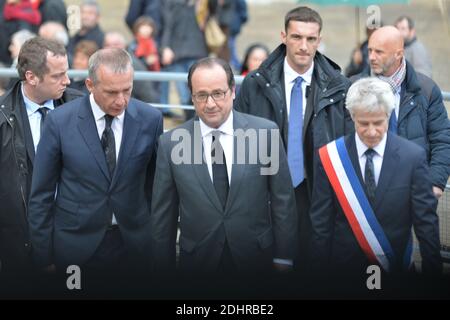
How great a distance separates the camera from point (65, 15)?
47.9ft

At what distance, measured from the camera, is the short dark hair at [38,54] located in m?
6.85

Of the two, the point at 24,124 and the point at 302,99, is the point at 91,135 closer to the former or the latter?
the point at 24,124

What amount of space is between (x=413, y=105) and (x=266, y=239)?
131cm

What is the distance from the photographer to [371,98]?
5.92 m

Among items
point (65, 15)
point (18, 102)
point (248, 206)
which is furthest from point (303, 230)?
point (65, 15)

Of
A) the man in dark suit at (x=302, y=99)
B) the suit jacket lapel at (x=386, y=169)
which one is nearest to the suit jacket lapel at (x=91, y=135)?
the man in dark suit at (x=302, y=99)

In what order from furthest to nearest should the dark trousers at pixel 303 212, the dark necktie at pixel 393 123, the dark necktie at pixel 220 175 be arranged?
the dark trousers at pixel 303 212
the dark necktie at pixel 393 123
the dark necktie at pixel 220 175

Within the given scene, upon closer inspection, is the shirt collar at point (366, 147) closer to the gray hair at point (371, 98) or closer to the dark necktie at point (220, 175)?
the gray hair at point (371, 98)

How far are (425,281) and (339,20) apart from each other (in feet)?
52.5

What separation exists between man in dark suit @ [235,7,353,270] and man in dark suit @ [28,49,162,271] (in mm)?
732

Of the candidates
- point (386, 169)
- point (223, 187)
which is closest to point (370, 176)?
point (386, 169)

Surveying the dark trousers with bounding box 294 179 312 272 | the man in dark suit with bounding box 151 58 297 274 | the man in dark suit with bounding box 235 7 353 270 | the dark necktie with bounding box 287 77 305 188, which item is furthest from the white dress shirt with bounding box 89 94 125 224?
the dark trousers with bounding box 294 179 312 272

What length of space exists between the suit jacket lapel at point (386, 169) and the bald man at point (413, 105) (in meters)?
0.85
